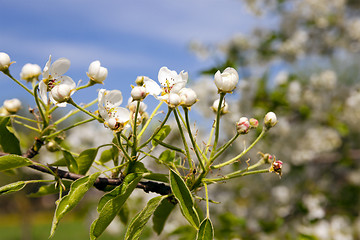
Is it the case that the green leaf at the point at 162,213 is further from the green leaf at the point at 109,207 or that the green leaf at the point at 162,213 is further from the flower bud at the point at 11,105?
the flower bud at the point at 11,105

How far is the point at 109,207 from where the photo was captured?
0.73 m

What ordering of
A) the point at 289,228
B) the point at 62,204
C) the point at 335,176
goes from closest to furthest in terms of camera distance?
the point at 62,204
the point at 289,228
the point at 335,176

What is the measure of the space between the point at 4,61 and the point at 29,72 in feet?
0.35

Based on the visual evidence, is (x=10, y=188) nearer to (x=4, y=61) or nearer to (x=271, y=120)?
(x=4, y=61)

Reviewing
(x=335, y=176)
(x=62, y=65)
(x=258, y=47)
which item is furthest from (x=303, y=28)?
(x=62, y=65)

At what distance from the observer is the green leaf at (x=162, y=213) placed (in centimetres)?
96

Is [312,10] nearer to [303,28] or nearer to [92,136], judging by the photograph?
[303,28]

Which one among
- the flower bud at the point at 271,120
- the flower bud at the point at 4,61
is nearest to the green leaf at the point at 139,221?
the flower bud at the point at 271,120

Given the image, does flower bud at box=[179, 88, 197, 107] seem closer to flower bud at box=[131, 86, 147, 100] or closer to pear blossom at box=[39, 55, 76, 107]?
flower bud at box=[131, 86, 147, 100]

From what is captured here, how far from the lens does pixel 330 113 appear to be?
3.86 metres

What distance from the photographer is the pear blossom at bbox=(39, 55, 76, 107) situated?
2.63 ft

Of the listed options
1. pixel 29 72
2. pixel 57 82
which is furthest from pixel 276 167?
pixel 29 72

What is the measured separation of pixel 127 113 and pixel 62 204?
0.26m

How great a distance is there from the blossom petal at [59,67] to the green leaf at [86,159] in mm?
221
